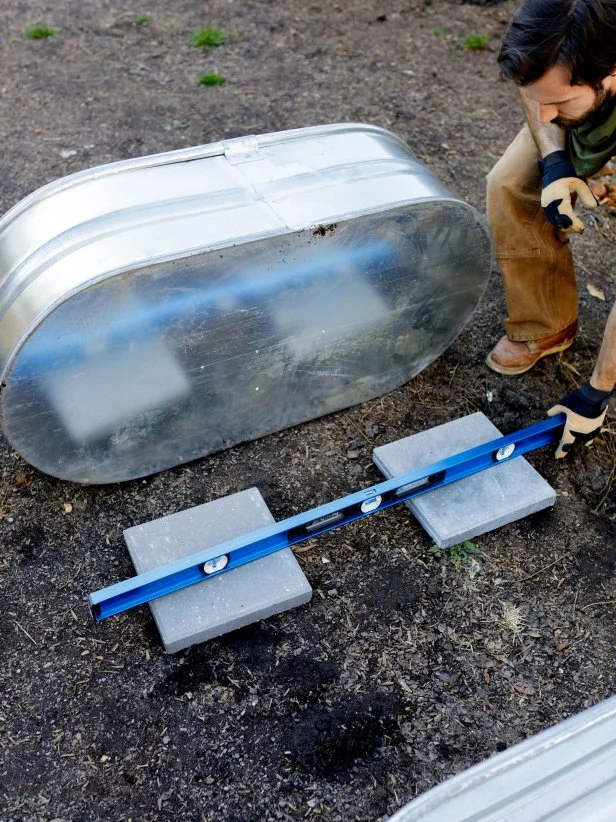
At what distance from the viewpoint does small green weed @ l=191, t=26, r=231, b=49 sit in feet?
21.4

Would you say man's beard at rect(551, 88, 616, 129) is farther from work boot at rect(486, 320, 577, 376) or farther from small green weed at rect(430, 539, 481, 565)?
small green weed at rect(430, 539, 481, 565)

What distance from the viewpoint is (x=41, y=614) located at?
9.23 feet

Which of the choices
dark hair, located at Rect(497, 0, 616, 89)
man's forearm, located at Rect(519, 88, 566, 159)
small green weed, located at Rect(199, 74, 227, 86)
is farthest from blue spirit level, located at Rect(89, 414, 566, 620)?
small green weed, located at Rect(199, 74, 227, 86)

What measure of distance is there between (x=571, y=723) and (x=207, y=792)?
1.21m

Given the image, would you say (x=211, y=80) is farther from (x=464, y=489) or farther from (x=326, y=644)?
(x=326, y=644)

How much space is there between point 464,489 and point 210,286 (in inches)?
52.3

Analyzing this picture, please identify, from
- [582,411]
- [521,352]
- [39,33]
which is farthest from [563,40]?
[39,33]

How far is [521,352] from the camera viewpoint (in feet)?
12.3

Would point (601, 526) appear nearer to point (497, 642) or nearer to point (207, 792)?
point (497, 642)

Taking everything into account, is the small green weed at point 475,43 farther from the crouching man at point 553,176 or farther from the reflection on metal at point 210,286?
the reflection on metal at point 210,286

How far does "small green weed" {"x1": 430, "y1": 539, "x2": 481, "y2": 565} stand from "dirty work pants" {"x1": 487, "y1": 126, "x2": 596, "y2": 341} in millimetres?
1164

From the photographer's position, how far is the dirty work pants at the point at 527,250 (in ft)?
11.2

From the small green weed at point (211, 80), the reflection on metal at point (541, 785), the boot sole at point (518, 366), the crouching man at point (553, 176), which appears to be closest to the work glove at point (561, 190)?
the crouching man at point (553, 176)

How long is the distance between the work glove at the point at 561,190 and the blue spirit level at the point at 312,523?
2.64 ft
